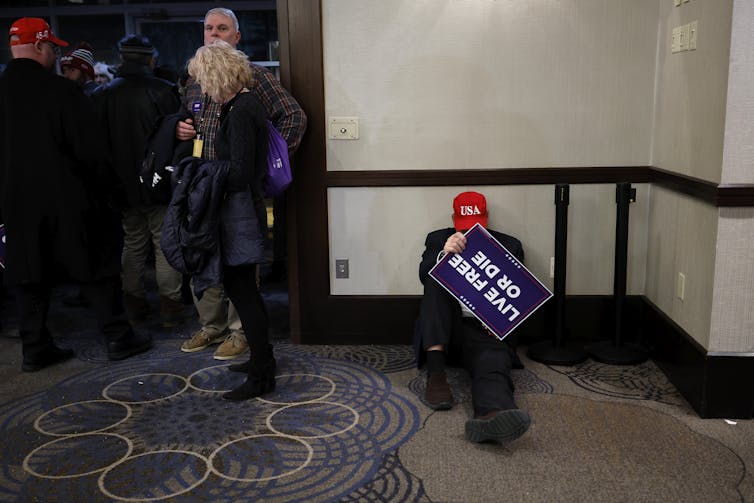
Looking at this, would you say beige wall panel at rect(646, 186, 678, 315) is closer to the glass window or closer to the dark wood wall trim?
the dark wood wall trim

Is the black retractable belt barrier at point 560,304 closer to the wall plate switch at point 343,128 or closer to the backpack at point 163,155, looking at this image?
the wall plate switch at point 343,128

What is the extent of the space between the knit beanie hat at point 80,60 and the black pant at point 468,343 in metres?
2.97

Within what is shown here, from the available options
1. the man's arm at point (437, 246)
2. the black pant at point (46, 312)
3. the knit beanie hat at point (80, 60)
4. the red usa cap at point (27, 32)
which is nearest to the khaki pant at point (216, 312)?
the black pant at point (46, 312)

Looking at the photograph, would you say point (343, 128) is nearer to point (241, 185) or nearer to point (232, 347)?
point (241, 185)

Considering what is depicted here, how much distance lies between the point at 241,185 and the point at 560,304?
1.62 metres

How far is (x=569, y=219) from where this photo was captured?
136 inches

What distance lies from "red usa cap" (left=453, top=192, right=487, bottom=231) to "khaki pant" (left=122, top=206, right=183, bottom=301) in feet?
5.77

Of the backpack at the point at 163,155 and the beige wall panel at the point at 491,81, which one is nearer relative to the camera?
the backpack at the point at 163,155

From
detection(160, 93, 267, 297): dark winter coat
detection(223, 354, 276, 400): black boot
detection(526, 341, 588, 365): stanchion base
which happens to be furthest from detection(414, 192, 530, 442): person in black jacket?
detection(160, 93, 267, 297): dark winter coat

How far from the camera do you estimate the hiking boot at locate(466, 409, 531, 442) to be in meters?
2.33

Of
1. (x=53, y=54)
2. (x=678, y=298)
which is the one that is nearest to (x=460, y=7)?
A: (x=678, y=298)

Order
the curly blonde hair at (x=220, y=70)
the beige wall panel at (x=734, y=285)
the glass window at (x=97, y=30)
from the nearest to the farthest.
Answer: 1. the beige wall panel at (x=734, y=285)
2. the curly blonde hair at (x=220, y=70)
3. the glass window at (x=97, y=30)

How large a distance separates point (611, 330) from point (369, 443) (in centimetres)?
150

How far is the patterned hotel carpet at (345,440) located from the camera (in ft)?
7.13
